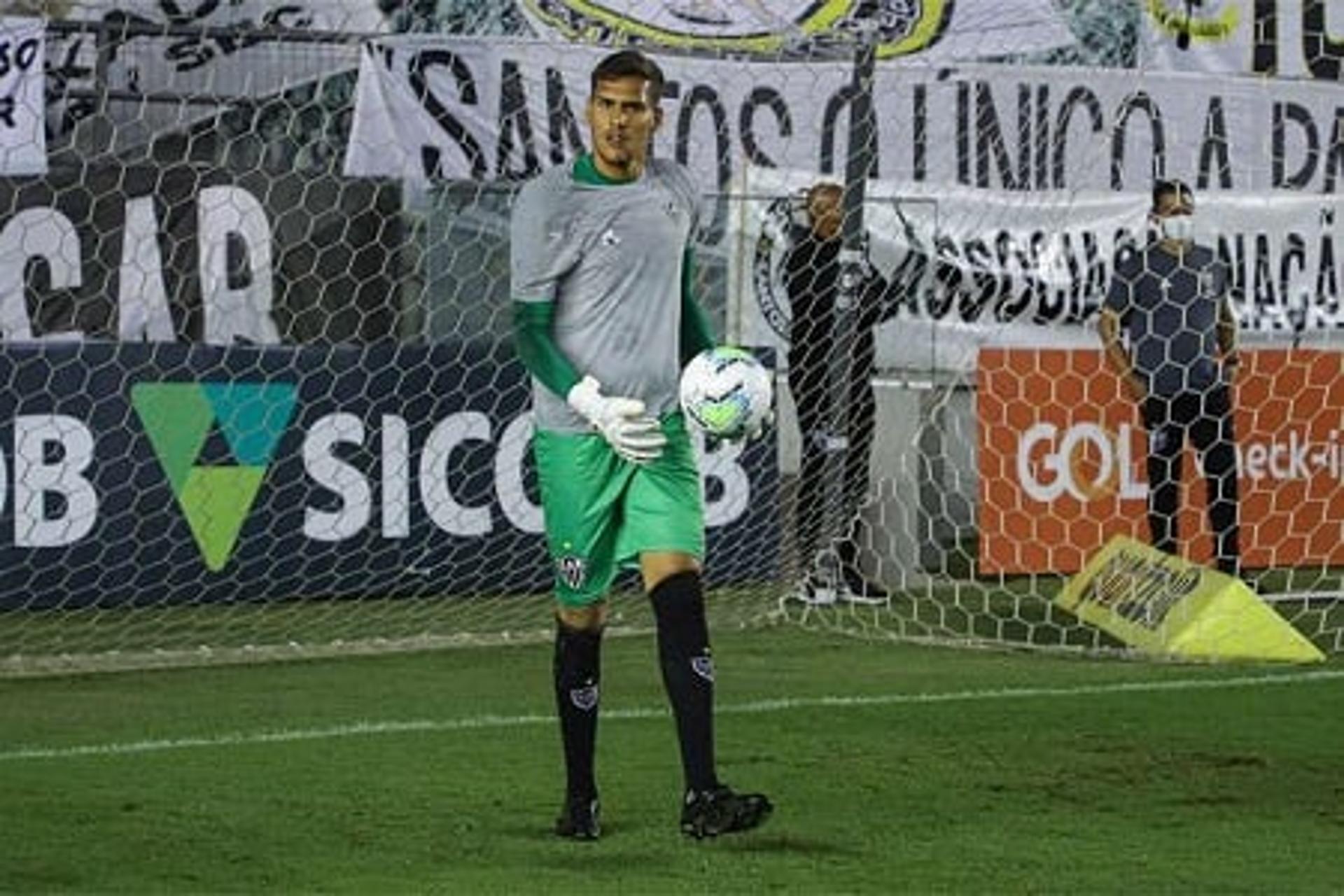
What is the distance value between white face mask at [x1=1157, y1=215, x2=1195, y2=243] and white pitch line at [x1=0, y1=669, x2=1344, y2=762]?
2629 mm

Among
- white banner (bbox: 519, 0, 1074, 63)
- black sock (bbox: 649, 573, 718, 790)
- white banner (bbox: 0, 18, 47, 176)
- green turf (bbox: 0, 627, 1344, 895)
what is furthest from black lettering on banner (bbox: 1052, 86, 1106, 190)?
black sock (bbox: 649, 573, 718, 790)

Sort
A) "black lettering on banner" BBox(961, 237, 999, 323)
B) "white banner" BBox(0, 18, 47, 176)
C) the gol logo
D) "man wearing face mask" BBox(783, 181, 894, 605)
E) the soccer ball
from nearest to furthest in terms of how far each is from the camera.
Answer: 1. the soccer ball
2. "man wearing face mask" BBox(783, 181, 894, 605)
3. the gol logo
4. "white banner" BBox(0, 18, 47, 176)
5. "black lettering on banner" BBox(961, 237, 999, 323)

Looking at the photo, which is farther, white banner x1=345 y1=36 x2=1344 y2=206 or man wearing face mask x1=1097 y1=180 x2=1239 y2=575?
white banner x1=345 y1=36 x2=1344 y2=206

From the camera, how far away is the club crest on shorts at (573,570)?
297 inches

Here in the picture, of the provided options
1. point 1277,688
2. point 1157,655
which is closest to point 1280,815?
point 1277,688

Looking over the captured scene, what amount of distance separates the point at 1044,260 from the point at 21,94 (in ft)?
18.6

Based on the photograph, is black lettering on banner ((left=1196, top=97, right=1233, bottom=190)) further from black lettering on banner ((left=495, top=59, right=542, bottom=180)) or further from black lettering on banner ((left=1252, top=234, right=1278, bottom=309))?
black lettering on banner ((left=495, top=59, right=542, bottom=180))

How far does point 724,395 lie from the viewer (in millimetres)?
7391

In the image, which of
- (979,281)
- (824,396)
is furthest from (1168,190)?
(979,281)

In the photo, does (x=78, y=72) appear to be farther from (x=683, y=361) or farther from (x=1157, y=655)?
(x=683, y=361)

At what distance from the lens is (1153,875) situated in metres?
6.95

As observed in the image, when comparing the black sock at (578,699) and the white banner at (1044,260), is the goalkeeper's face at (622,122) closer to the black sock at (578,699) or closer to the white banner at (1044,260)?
the black sock at (578,699)

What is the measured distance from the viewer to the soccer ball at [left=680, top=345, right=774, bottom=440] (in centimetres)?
739

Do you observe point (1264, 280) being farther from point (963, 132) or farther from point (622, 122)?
point (622, 122)
